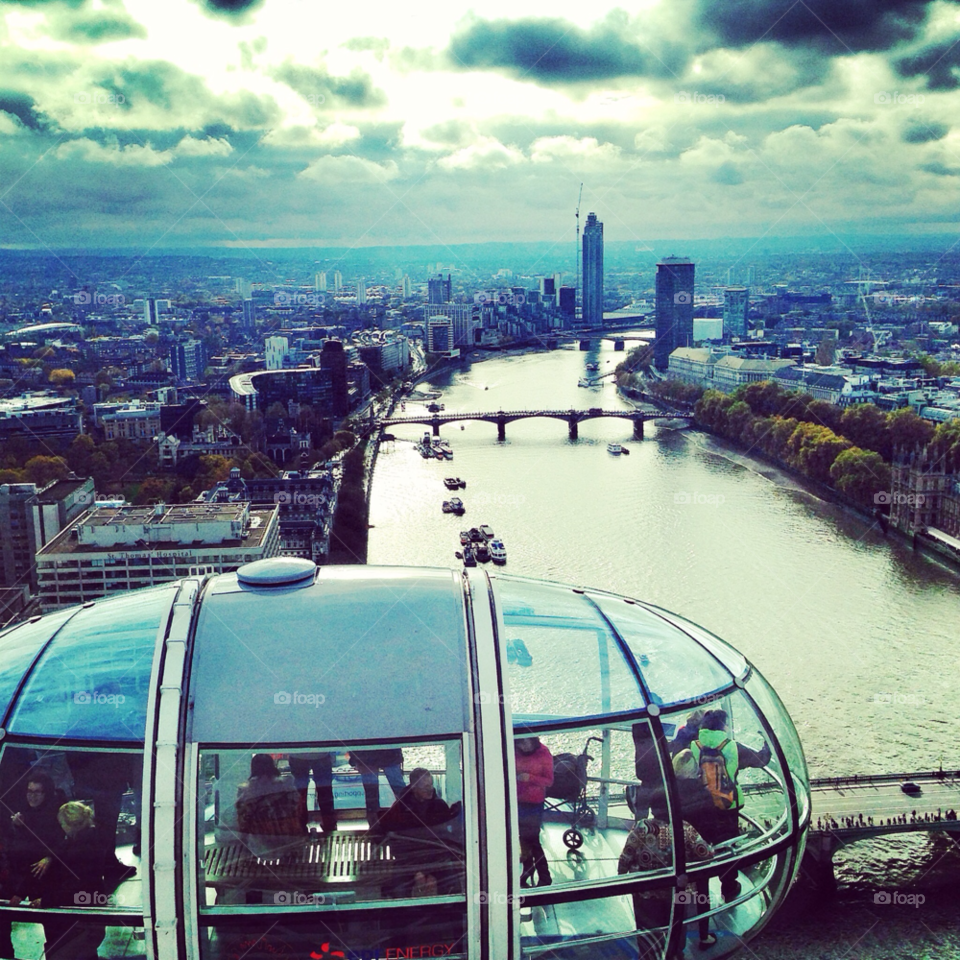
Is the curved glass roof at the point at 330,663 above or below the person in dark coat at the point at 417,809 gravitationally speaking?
above

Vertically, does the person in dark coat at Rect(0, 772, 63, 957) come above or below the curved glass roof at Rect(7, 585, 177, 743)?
below

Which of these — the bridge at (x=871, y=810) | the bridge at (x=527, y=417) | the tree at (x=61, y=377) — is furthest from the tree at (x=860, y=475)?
the tree at (x=61, y=377)

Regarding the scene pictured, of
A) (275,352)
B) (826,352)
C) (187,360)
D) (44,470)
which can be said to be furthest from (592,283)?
(44,470)

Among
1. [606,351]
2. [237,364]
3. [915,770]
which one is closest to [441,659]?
[915,770]

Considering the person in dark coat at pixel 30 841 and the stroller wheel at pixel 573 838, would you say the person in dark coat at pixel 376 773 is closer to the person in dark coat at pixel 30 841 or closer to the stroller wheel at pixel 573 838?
the stroller wheel at pixel 573 838

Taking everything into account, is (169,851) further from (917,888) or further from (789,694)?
(789,694)

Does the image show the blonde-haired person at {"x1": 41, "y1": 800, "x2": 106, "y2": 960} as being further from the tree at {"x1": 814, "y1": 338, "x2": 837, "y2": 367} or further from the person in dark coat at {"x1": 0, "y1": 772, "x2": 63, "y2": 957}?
the tree at {"x1": 814, "y1": 338, "x2": 837, "y2": 367}

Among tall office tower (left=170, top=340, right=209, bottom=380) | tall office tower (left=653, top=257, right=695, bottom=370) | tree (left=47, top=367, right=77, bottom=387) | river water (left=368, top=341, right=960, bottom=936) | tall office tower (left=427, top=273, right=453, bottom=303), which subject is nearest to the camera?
river water (left=368, top=341, right=960, bottom=936)

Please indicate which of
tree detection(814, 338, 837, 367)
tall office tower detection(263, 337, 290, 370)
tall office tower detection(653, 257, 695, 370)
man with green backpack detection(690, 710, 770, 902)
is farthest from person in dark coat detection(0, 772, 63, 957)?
tall office tower detection(653, 257, 695, 370)
